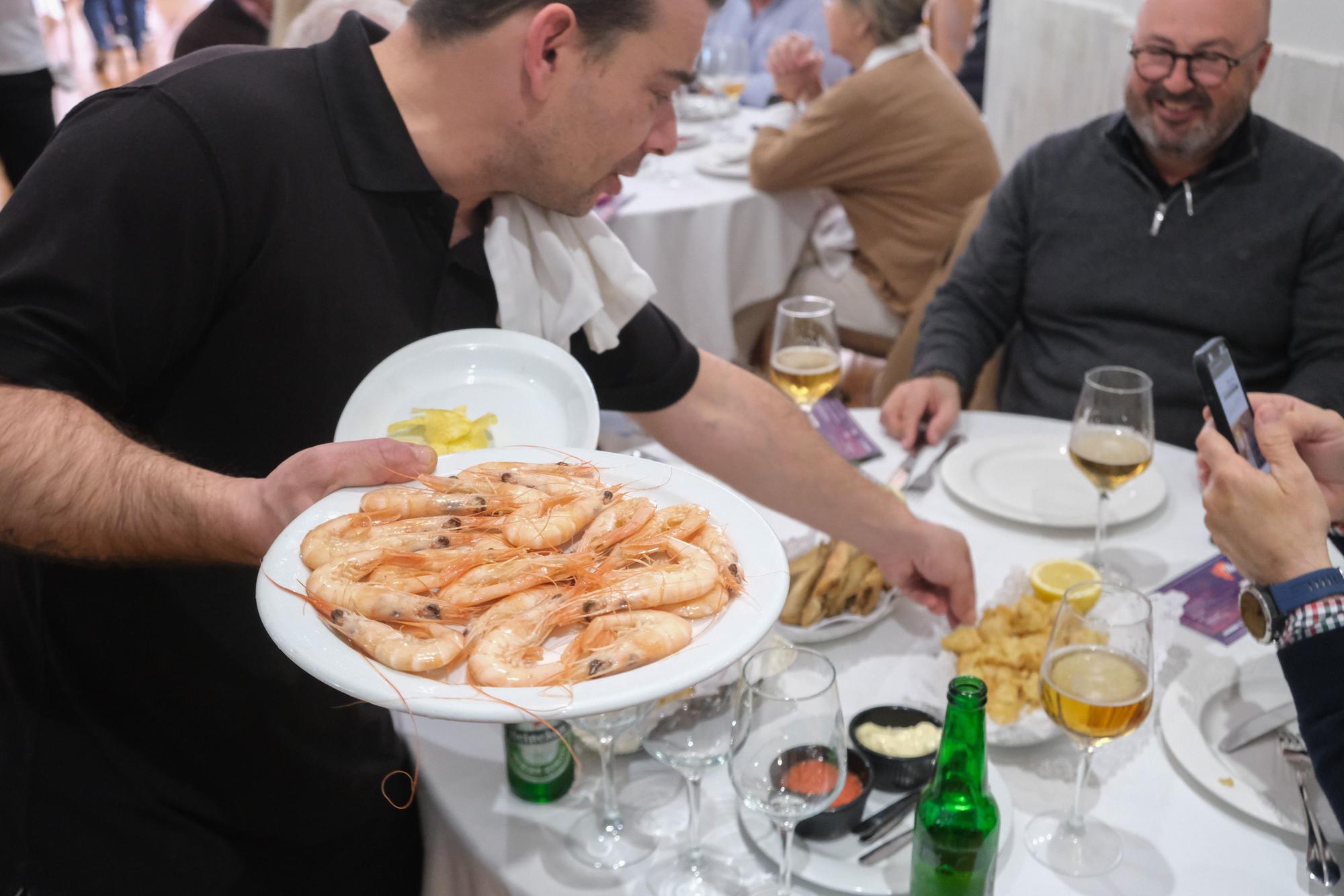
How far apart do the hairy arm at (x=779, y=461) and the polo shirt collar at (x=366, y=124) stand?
0.53 metres

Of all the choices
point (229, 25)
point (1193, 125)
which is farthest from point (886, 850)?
point (229, 25)

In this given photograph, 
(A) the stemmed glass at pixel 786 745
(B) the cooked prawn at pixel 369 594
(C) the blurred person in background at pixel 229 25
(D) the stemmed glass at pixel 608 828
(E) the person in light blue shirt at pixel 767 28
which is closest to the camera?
(B) the cooked prawn at pixel 369 594

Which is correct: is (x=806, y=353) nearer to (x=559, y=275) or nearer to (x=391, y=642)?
(x=559, y=275)

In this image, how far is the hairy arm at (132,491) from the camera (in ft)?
3.46

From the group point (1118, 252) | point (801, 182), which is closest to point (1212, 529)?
point (1118, 252)

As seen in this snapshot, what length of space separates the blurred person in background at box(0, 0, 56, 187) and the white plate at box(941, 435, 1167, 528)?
147 inches

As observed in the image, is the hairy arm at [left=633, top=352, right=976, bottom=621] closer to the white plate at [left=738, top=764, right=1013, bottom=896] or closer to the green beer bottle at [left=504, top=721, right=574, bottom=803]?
the white plate at [left=738, top=764, right=1013, bottom=896]

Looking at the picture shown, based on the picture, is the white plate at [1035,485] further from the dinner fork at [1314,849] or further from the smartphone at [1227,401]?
the dinner fork at [1314,849]

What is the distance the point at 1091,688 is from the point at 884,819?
26cm

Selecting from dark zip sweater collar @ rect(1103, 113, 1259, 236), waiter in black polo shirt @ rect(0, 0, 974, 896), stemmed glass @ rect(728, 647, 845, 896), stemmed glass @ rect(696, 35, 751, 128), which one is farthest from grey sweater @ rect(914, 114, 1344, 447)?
stemmed glass @ rect(696, 35, 751, 128)

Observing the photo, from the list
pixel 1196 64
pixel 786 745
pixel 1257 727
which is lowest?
pixel 1257 727

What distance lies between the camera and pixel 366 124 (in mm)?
1359


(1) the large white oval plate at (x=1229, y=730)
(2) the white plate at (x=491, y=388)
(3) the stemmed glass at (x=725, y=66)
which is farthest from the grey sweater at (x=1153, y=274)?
(3) the stemmed glass at (x=725, y=66)

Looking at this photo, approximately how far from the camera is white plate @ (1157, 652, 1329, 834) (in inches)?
47.4
